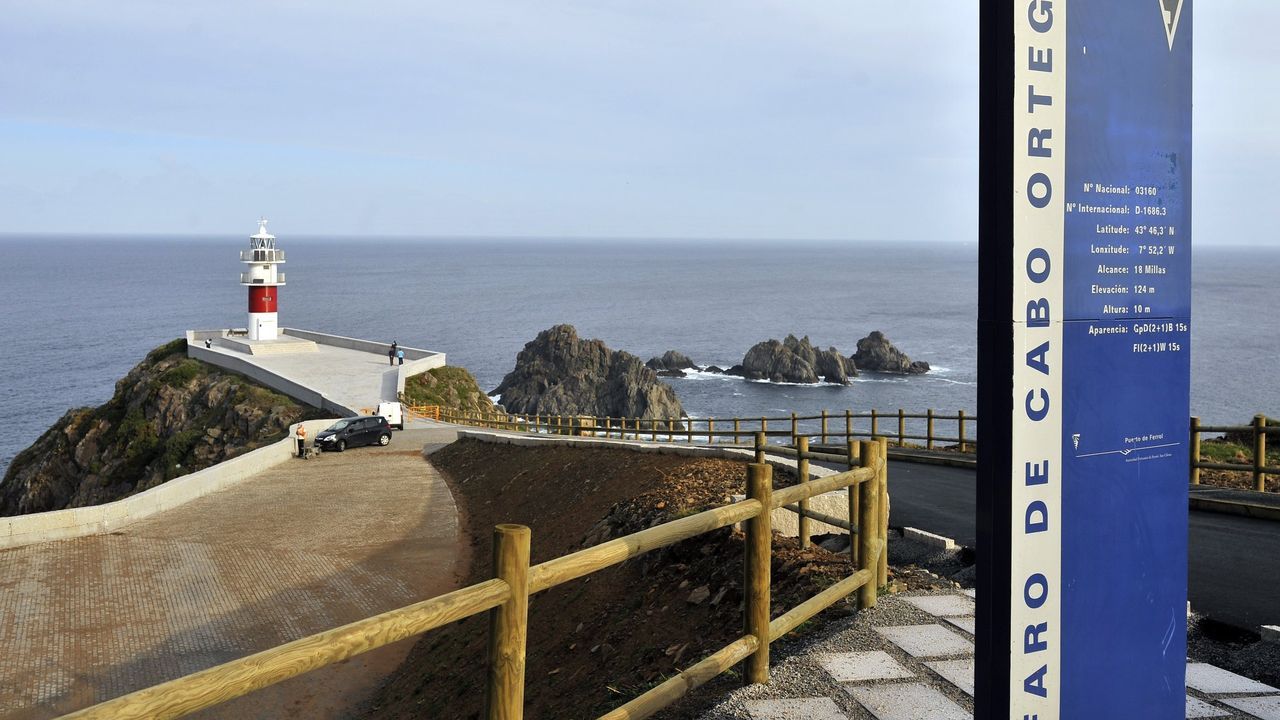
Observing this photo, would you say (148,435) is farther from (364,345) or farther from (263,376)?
(364,345)

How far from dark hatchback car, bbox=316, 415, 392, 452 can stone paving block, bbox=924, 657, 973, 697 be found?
93.2 feet

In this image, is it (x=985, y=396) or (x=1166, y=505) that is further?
(x=1166, y=505)

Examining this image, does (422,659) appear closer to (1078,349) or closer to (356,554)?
(356,554)

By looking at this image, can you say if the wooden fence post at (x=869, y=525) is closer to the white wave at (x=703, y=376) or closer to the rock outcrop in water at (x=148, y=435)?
the rock outcrop in water at (x=148, y=435)

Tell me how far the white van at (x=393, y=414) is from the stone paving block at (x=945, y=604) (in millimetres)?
29723

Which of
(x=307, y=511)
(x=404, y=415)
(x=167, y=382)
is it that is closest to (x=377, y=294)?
(x=167, y=382)

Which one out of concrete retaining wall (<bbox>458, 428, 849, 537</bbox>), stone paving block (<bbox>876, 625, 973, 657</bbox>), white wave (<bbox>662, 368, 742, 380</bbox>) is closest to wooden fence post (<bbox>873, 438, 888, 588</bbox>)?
stone paving block (<bbox>876, 625, 973, 657</bbox>)

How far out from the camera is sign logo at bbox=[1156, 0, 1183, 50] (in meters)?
4.26

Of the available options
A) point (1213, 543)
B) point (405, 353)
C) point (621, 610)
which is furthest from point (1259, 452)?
point (405, 353)

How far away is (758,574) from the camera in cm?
572

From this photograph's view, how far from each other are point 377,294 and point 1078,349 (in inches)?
7363

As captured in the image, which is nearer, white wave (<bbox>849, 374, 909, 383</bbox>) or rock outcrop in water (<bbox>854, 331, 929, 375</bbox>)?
white wave (<bbox>849, 374, 909, 383</bbox>)

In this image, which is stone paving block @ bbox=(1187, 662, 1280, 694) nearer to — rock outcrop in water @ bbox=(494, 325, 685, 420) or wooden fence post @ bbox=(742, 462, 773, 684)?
wooden fence post @ bbox=(742, 462, 773, 684)

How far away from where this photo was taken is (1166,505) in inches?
174
